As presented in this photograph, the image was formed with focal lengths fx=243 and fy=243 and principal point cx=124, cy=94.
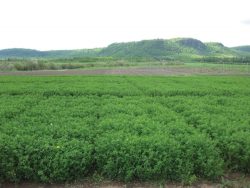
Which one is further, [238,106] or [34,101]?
[34,101]

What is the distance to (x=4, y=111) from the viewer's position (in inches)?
427

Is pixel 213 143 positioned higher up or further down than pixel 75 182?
higher up

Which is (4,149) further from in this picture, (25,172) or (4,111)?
(4,111)

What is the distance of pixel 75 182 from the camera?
6.68 metres

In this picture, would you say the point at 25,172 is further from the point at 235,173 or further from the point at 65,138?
the point at 235,173

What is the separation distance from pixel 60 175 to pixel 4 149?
1745 mm

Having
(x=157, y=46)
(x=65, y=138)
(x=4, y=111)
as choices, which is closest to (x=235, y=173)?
(x=65, y=138)

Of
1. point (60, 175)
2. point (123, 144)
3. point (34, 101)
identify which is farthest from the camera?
point (34, 101)

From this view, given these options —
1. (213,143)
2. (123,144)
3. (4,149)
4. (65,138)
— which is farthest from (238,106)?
(4,149)

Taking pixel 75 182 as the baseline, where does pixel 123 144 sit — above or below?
above

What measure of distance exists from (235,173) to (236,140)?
1.00 metres

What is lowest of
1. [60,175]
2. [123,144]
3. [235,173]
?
[235,173]

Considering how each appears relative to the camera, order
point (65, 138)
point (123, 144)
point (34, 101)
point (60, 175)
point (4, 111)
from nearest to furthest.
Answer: point (60, 175) → point (123, 144) → point (65, 138) → point (4, 111) → point (34, 101)

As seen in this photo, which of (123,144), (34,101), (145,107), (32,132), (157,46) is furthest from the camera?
(157,46)
